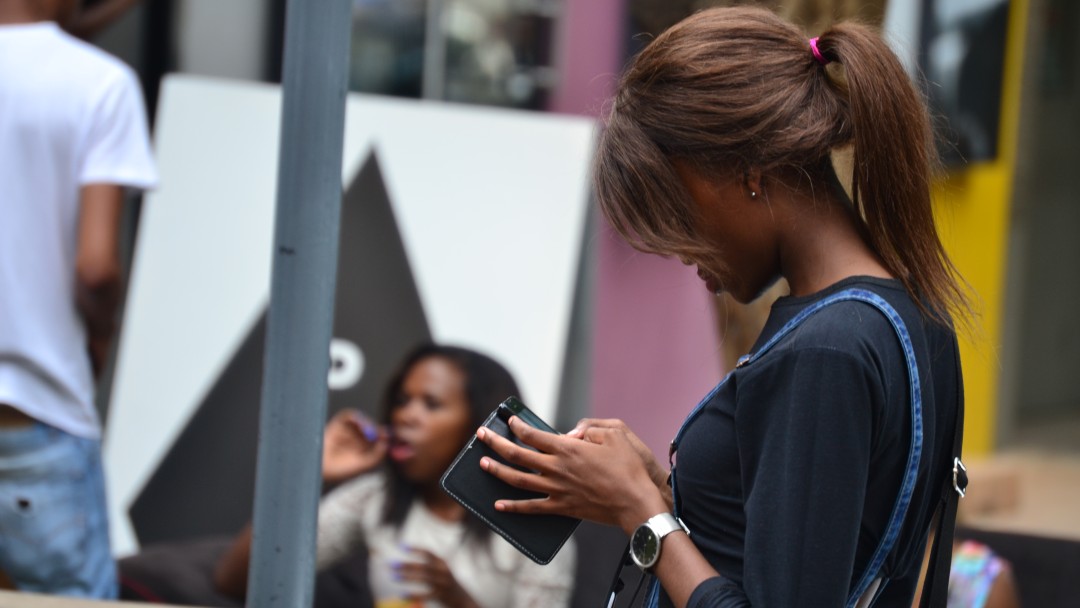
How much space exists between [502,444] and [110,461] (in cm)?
245

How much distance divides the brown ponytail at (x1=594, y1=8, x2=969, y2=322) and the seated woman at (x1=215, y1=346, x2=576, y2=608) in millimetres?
1806

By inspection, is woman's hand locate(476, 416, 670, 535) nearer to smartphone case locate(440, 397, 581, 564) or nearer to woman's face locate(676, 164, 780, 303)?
smartphone case locate(440, 397, 581, 564)

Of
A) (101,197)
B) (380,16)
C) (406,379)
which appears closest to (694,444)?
(101,197)

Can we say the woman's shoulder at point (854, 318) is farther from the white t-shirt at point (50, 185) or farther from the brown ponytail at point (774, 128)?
the white t-shirt at point (50, 185)

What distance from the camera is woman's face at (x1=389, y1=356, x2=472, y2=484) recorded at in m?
3.19

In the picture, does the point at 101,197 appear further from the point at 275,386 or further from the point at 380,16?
the point at 380,16

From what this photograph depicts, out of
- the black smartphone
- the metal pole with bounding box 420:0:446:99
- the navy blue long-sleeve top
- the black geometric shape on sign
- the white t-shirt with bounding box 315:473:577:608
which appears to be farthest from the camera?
the metal pole with bounding box 420:0:446:99

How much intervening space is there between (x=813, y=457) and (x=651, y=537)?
0.22 metres

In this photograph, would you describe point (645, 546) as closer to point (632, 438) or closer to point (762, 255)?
point (632, 438)

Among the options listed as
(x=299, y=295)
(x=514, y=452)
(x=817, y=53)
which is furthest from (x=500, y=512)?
(x=817, y=53)

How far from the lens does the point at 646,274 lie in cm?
441

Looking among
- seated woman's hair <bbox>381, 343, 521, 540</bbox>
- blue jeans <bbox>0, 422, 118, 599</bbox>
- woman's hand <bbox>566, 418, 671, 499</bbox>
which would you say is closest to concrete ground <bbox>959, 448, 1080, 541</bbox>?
seated woman's hair <bbox>381, 343, 521, 540</bbox>

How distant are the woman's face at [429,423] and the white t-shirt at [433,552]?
0.28ft

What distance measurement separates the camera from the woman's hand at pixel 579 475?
1330 millimetres
